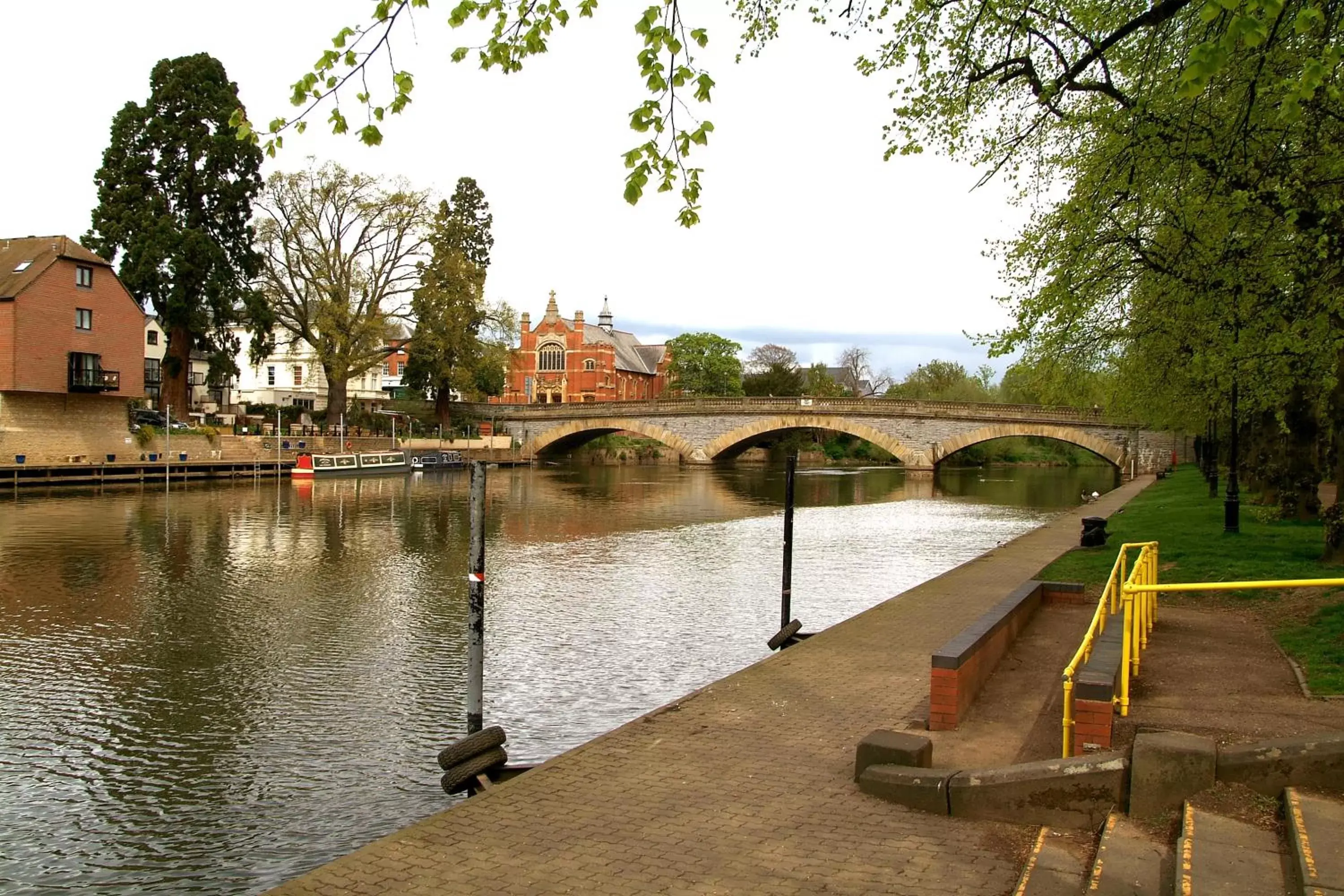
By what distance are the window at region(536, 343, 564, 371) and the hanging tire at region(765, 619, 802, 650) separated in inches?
3656

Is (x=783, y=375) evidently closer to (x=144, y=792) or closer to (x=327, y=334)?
(x=327, y=334)

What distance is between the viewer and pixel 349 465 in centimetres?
5400

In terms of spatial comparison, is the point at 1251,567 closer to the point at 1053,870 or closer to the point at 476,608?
the point at 1053,870

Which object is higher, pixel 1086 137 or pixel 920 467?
pixel 1086 137

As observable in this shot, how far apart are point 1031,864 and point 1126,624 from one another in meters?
2.87

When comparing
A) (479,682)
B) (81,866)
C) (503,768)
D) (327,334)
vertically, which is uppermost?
(327,334)

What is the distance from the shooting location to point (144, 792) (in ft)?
27.8

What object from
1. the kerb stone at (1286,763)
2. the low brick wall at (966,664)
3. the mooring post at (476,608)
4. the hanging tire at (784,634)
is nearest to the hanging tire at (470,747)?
Result: the mooring post at (476,608)

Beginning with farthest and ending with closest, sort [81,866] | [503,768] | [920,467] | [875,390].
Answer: [875,390] → [920,467] → [503,768] → [81,866]

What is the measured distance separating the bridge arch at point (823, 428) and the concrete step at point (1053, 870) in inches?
2376

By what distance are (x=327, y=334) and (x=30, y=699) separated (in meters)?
47.4

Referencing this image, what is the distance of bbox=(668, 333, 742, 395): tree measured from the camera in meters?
107

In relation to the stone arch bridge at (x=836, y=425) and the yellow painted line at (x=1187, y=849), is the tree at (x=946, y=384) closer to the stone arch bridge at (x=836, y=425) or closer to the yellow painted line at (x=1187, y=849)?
the stone arch bridge at (x=836, y=425)

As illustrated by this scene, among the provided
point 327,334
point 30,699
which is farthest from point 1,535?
point 327,334
